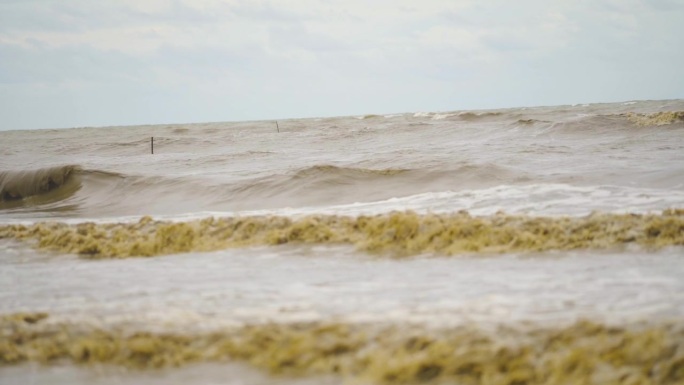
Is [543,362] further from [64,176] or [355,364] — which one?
[64,176]

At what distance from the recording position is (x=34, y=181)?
46.6ft

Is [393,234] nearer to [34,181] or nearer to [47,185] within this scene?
[47,185]

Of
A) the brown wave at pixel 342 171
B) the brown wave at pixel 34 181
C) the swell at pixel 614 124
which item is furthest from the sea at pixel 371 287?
the swell at pixel 614 124

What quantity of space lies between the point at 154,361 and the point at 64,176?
12.5 metres

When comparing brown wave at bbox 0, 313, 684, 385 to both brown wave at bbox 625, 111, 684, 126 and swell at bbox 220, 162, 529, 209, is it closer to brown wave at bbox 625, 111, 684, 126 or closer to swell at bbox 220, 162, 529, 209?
swell at bbox 220, 162, 529, 209

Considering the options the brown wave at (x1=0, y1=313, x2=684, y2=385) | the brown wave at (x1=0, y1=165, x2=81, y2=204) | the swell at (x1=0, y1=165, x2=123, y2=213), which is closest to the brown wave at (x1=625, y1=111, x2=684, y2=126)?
the swell at (x1=0, y1=165, x2=123, y2=213)

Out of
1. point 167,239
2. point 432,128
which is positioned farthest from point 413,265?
point 432,128

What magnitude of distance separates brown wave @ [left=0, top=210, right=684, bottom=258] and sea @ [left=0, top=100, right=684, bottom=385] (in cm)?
2

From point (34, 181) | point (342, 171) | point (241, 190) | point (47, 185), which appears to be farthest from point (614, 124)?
point (34, 181)

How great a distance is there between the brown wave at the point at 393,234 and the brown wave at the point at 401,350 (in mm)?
2242

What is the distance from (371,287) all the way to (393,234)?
1.71 meters

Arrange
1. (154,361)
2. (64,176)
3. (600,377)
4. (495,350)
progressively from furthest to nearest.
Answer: (64,176) → (154,361) → (495,350) → (600,377)

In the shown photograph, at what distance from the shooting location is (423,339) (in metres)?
2.92

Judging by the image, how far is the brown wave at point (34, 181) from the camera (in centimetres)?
1380
